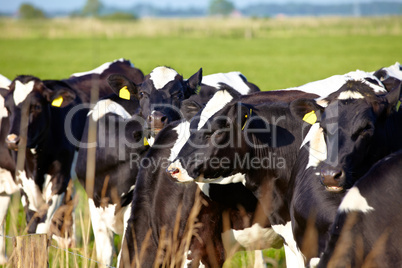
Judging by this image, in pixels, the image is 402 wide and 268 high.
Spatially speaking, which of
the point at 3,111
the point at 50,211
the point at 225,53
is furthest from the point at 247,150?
the point at 225,53

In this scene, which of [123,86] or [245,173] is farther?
[123,86]

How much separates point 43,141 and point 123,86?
4.10ft

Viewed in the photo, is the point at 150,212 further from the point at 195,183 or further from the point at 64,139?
the point at 64,139

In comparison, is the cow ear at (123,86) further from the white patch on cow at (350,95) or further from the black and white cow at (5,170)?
the white patch on cow at (350,95)

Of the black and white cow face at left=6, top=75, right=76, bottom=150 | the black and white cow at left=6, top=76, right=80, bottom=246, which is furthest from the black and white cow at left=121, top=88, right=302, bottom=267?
the black and white cow at left=6, top=76, right=80, bottom=246

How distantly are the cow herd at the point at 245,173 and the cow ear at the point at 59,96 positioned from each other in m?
0.65

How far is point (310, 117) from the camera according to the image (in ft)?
16.6

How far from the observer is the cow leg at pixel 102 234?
21.4 feet

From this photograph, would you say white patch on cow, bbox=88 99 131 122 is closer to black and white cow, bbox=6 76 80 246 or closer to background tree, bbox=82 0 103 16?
black and white cow, bbox=6 76 80 246

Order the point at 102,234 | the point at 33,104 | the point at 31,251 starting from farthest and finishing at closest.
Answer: the point at 33,104
the point at 102,234
the point at 31,251

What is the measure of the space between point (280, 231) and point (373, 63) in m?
23.1

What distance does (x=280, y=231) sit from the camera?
516cm

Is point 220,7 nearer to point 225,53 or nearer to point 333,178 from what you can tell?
point 225,53

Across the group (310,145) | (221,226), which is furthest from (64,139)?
(310,145)
